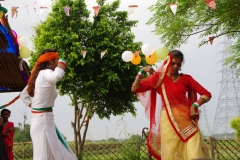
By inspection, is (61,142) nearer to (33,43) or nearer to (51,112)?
(51,112)

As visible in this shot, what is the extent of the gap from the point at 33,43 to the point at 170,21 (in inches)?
230

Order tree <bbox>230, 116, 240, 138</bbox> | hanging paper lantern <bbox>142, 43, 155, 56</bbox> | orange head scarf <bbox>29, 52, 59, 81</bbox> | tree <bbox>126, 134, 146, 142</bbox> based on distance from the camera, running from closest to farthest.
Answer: orange head scarf <bbox>29, 52, 59, 81</bbox> → hanging paper lantern <bbox>142, 43, 155, 56</bbox> → tree <bbox>126, 134, 146, 142</bbox> → tree <bbox>230, 116, 240, 138</bbox>

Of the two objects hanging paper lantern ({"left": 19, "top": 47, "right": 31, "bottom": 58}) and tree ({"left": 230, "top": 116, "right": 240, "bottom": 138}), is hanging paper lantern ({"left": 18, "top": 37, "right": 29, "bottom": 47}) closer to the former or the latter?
hanging paper lantern ({"left": 19, "top": 47, "right": 31, "bottom": 58})

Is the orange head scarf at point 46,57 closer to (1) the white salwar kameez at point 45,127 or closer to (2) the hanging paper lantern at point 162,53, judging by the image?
(1) the white salwar kameez at point 45,127

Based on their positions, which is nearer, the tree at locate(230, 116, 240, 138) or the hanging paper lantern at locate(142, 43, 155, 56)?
the hanging paper lantern at locate(142, 43, 155, 56)

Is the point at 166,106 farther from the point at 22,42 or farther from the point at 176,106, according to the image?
the point at 22,42

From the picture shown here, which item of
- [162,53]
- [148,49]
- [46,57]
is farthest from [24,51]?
[162,53]

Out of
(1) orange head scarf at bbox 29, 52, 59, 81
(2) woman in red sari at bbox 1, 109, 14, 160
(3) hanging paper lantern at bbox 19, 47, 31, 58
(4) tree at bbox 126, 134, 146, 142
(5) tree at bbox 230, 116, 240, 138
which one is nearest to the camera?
(1) orange head scarf at bbox 29, 52, 59, 81

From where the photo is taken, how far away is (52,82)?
443 cm

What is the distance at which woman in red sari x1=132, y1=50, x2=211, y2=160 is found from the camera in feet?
16.2

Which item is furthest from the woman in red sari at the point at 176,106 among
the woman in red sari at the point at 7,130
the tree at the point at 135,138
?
the tree at the point at 135,138

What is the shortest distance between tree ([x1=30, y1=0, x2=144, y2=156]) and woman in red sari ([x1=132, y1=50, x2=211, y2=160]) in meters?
7.18

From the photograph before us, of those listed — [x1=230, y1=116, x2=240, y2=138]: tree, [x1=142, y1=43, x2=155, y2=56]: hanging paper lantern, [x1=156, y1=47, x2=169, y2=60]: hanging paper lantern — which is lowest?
[x1=230, y1=116, x2=240, y2=138]: tree

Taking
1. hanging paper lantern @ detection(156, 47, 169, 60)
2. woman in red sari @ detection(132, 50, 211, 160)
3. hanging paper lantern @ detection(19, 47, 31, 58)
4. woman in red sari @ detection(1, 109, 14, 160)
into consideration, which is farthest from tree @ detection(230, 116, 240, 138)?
hanging paper lantern @ detection(19, 47, 31, 58)
